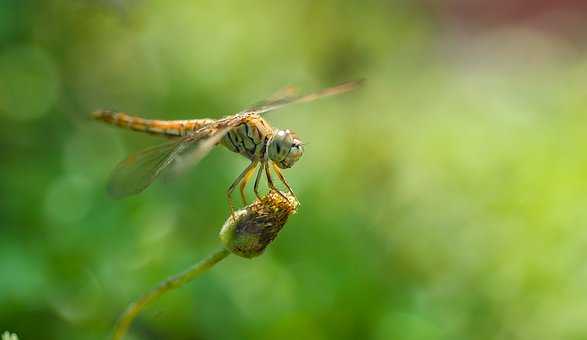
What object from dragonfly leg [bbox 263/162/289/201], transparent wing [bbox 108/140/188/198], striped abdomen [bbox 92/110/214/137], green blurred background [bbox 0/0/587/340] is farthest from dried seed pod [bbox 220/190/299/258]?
green blurred background [bbox 0/0/587/340]

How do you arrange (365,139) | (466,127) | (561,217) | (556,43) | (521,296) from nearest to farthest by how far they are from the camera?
(521,296) < (561,217) < (365,139) < (466,127) < (556,43)

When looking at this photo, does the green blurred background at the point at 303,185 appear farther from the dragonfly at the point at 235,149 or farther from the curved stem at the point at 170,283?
the curved stem at the point at 170,283

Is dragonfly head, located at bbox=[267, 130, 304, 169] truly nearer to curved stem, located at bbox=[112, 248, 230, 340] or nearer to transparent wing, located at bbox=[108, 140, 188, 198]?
transparent wing, located at bbox=[108, 140, 188, 198]

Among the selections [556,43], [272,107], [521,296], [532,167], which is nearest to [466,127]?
[532,167]

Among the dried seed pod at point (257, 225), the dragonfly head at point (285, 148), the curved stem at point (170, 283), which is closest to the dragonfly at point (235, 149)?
the dragonfly head at point (285, 148)

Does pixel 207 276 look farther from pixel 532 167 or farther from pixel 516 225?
pixel 532 167

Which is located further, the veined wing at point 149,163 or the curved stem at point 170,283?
the veined wing at point 149,163
